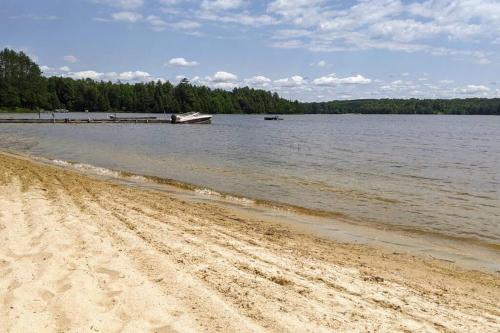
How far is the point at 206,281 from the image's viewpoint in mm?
6090

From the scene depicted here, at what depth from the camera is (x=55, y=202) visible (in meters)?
11.1

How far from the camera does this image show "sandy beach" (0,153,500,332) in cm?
495

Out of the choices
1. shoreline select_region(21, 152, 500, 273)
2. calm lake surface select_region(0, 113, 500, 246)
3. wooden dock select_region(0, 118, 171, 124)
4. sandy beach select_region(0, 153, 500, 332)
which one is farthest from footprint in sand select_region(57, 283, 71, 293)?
wooden dock select_region(0, 118, 171, 124)

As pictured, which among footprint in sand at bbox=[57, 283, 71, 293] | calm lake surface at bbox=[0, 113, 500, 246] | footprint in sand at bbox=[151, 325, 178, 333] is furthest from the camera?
calm lake surface at bbox=[0, 113, 500, 246]

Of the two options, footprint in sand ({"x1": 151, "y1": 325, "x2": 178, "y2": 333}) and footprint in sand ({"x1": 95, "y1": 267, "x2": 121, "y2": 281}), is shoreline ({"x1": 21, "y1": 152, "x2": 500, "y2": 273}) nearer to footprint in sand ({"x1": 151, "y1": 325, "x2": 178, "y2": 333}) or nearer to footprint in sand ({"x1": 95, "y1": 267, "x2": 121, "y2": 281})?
footprint in sand ({"x1": 95, "y1": 267, "x2": 121, "y2": 281})

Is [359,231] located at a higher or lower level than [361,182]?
higher

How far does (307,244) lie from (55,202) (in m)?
6.20

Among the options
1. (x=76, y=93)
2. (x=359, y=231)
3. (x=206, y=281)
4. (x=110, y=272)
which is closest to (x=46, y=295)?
(x=110, y=272)

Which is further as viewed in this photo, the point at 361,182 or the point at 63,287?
the point at 361,182

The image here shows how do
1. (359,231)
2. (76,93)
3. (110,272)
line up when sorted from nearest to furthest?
(110,272) < (359,231) < (76,93)

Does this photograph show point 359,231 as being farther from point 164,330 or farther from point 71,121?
point 71,121

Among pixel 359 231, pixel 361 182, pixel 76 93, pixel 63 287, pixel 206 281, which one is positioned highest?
pixel 76 93

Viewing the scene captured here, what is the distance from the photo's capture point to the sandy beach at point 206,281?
4.95 metres

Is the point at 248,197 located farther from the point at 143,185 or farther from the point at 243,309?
the point at 243,309
